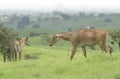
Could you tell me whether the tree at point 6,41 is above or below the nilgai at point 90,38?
below

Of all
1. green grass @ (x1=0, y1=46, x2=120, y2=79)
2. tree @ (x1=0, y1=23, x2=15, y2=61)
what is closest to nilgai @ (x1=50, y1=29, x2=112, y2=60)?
green grass @ (x1=0, y1=46, x2=120, y2=79)

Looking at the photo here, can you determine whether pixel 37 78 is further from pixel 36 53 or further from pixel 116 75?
pixel 36 53

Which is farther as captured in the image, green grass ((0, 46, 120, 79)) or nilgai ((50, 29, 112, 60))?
nilgai ((50, 29, 112, 60))

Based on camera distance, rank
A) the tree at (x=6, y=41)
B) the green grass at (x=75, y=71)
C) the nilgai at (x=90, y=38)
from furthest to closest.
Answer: the tree at (x=6, y=41) < the nilgai at (x=90, y=38) < the green grass at (x=75, y=71)

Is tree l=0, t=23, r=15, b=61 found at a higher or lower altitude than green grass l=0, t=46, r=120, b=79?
lower

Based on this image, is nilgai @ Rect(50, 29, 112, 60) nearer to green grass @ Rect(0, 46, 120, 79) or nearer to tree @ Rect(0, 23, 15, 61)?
green grass @ Rect(0, 46, 120, 79)

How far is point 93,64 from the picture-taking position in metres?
19.0

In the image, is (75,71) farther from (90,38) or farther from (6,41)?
(6,41)

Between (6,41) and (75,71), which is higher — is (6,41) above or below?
below

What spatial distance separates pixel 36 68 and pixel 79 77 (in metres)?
3.93

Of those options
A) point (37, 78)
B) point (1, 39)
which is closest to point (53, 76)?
point (37, 78)

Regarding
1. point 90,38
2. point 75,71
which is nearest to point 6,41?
point 90,38

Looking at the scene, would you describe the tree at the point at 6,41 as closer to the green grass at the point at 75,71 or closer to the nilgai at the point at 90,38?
the nilgai at the point at 90,38

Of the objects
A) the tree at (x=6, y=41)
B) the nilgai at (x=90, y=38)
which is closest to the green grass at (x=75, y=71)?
the nilgai at (x=90, y=38)
